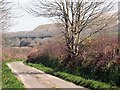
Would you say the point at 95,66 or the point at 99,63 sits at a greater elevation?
the point at 99,63

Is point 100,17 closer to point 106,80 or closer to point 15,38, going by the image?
point 106,80

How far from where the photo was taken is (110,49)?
25.3 meters

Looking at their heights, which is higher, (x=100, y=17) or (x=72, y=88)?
(x=100, y=17)

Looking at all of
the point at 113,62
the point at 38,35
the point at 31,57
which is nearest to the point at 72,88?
the point at 113,62

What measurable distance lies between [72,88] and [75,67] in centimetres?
920

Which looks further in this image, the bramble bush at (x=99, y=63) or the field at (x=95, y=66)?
the bramble bush at (x=99, y=63)

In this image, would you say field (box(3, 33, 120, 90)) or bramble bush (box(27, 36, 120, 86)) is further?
bramble bush (box(27, 36, 120, 86))

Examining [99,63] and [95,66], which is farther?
[95,66]

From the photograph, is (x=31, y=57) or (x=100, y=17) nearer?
(x=100, y=17)

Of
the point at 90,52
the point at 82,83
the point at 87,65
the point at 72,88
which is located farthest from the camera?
the point at 90,52

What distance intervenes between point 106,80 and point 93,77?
235 centimetres

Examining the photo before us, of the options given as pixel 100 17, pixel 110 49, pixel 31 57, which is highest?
pixel 100 17

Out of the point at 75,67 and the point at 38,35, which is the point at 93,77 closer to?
the point at 75,67

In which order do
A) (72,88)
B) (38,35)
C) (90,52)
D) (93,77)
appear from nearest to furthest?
(72,88) < (93,77) < (90,52) < (38,35)
